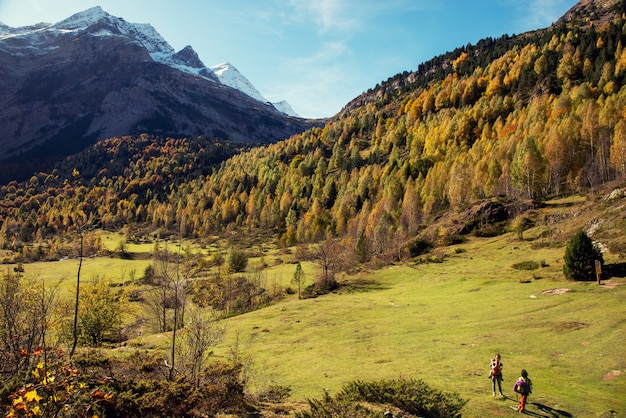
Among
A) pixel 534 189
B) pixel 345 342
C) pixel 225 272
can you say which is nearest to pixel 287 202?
pixel 225 272

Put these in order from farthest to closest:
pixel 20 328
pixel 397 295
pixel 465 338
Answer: pixel 397 295
pixel 465 338
pixel 20 328

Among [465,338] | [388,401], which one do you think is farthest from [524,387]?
[465,338]


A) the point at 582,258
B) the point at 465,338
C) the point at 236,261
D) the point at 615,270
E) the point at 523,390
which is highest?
the point at 582,258

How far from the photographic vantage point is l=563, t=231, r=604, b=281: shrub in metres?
45.5

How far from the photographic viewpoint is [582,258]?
4597 cm

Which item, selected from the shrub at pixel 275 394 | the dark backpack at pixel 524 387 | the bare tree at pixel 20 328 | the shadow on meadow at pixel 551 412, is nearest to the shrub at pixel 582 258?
the shadow on meadow at pixel 551 412

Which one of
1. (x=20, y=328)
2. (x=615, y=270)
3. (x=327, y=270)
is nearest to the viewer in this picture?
(x=20, y=328)

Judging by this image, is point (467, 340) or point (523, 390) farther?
point (467, 340)

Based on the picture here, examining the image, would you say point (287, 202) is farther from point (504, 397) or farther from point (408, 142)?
point (504, 397)

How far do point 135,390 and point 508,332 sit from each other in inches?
1227

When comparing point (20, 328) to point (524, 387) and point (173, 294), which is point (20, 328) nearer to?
point (173, 294)

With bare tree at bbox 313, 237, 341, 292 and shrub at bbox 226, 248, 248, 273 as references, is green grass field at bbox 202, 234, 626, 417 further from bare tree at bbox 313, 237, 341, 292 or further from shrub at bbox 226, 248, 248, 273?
shrub at bbox 226, 248, 248, 273

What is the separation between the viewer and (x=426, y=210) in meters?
130

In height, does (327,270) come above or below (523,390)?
above
